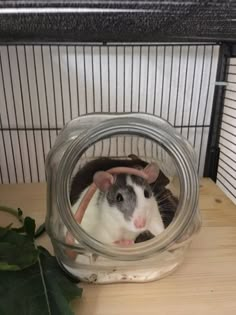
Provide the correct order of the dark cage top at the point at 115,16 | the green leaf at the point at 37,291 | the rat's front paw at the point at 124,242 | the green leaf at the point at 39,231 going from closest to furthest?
1. the dark cage top at the point at 115,16
2. the green leaf at the point at 37,291
3. the rat's front paw at the point at 124,242
4. the green leaf at the point at 39,231

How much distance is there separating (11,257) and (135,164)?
0.27 meters

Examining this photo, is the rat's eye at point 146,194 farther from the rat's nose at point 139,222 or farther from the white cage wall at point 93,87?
the white cage wall at point 93,87

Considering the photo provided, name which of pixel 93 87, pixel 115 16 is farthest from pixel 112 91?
pixel 115 16

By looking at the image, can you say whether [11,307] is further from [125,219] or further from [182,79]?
[182,79]

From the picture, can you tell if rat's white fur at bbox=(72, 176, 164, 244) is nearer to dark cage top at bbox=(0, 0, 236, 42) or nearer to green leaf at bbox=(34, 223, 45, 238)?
green leaf at bbox=(34, 223, 45, 238)

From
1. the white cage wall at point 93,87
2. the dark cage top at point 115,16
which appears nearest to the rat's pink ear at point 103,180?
the dark cage top at point 115,16

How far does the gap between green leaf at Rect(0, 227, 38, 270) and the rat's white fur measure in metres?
0.10

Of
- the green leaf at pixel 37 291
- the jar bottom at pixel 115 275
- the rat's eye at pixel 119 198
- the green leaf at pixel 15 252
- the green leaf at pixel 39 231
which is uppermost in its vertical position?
the rat's eye at pixel 119 198

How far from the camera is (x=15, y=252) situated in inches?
19.9

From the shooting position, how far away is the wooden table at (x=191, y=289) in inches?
18.7

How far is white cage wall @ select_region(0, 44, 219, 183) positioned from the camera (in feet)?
2.88

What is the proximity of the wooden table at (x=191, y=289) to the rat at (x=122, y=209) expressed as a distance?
77mm

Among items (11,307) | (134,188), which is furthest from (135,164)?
(11,307)

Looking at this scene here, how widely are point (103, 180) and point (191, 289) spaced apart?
22cm
